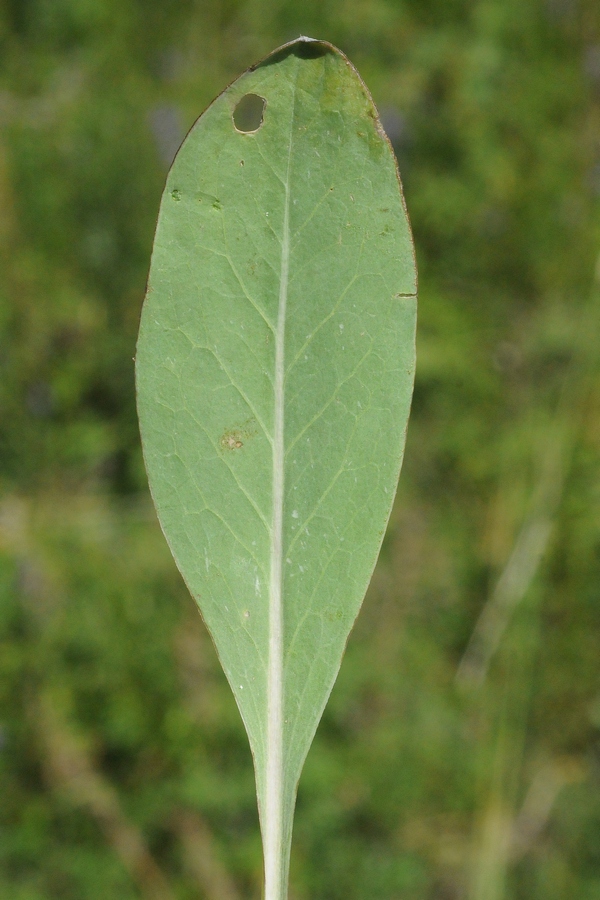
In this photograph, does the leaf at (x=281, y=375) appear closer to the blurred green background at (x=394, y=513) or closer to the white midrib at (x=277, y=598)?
the white midrib at (x=277, y=598)

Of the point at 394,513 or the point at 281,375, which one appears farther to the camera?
the point at 394,513

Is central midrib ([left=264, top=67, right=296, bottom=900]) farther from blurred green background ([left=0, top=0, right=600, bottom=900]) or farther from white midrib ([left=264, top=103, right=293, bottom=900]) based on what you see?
blurred green background ([left=0, top=0, right=600, bottom=900])

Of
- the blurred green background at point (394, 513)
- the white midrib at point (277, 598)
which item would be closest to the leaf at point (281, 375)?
the white midrib at point (277, 598)

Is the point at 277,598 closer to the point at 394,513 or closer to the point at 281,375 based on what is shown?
the point at 281,375

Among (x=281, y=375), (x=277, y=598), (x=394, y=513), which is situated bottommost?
(x=394, y=513)

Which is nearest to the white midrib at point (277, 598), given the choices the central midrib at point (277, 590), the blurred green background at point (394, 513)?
the central midrib at point (277, 590)

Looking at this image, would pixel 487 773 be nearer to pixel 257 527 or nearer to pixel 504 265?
pixel 504 265

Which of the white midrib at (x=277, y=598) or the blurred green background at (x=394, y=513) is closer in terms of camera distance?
the white midrib at (x=277, y=598)

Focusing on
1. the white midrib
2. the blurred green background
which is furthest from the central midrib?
the blurred green background

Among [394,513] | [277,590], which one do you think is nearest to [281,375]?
[277,590]
